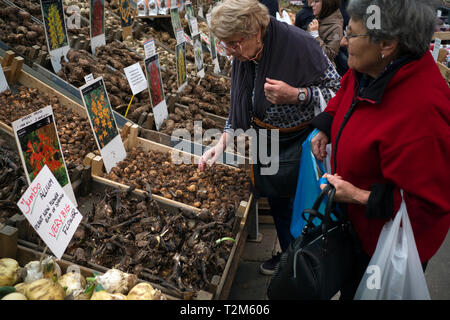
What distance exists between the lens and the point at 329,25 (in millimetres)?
4047

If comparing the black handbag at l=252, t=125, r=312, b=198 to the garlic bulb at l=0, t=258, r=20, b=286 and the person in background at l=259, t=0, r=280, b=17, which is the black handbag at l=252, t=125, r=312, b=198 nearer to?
the garlic bulb at l=0, t=258, r=20, b=286

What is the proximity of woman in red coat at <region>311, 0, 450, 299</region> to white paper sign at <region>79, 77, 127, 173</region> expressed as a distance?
176cm

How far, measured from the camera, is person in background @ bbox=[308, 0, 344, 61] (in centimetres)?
399

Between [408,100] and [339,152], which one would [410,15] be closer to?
[408,100]

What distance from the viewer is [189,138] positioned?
3736mm

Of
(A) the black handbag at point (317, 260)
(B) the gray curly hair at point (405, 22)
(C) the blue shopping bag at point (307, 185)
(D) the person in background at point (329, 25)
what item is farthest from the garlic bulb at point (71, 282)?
(D) the person in background at point (329, 25)

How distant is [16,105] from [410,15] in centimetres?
298

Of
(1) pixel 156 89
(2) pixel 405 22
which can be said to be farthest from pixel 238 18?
(1) pixel 156 89

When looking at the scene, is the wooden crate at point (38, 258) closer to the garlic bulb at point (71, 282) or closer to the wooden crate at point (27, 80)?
the garlic bulb at point (71, 282)

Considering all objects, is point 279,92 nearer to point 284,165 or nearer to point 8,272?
point 284,165

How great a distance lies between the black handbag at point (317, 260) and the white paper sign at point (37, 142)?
1292 mm

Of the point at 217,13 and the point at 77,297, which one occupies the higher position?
the point at 217,13

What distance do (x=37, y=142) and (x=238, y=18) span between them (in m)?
1.24
